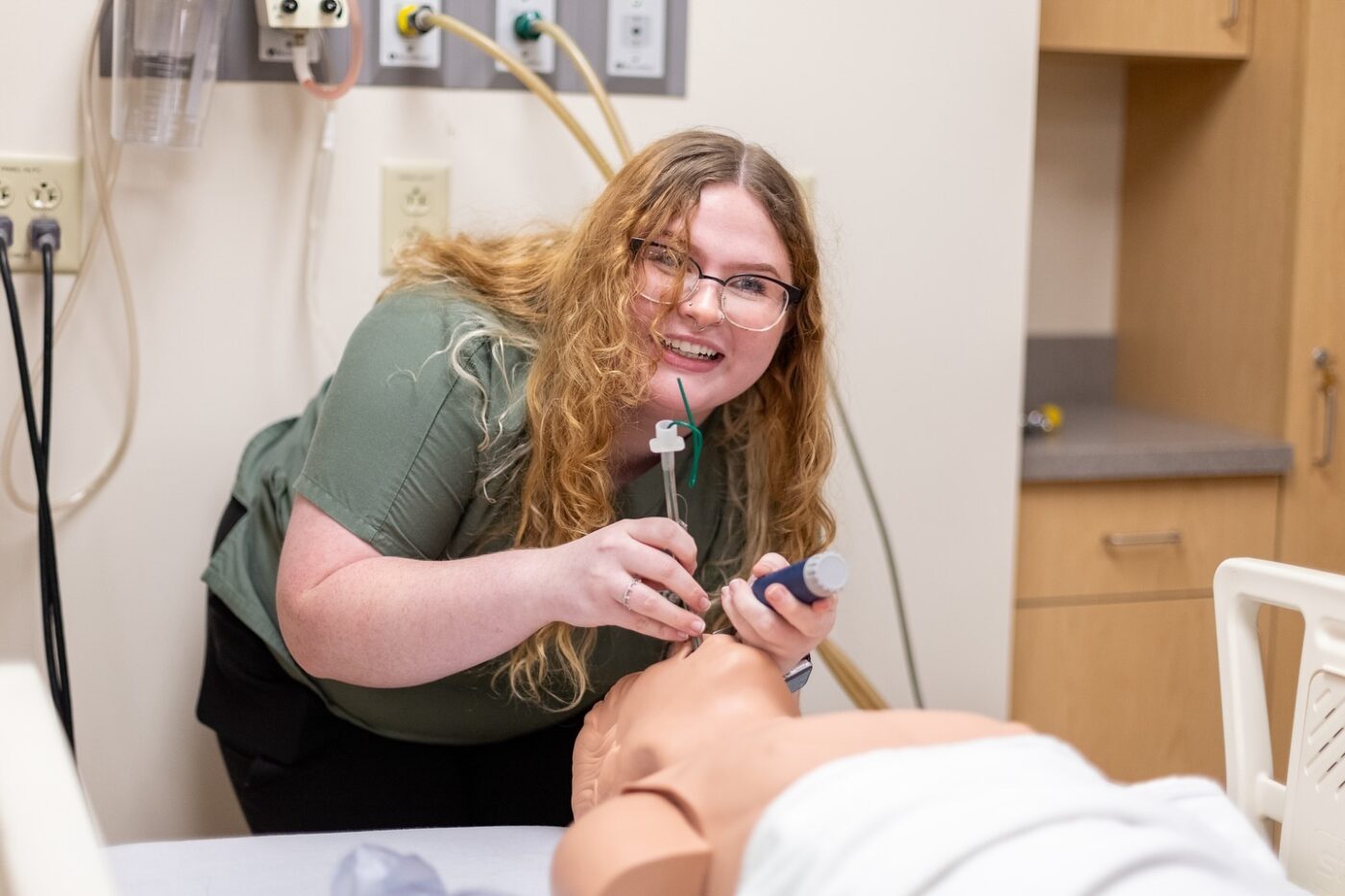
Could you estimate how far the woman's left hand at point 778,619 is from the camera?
894 millimetres

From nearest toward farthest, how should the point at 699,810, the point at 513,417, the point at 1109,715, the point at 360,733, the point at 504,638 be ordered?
the point at 699,810, the point at 504,638, the point at 513,417, the point at 360,733, the point at 1109,715

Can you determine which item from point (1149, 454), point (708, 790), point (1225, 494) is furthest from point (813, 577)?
point (1225, 494)

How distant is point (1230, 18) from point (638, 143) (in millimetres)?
990

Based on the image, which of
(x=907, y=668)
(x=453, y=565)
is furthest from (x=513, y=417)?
(x=907, y=668)

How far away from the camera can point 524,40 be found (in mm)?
1606

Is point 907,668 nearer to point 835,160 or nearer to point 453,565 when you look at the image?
point 835,160

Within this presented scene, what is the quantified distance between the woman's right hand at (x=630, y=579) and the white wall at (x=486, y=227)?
76cm

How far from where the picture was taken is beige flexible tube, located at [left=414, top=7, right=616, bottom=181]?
1.52 meters

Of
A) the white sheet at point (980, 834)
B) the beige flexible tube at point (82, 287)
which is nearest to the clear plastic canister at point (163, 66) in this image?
the beige flexible tube at point (82, 287)

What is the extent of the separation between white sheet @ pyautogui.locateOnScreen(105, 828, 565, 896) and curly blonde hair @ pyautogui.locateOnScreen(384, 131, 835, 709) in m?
0.15

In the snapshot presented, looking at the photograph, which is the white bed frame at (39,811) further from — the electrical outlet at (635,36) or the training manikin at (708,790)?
the electrical outlet at (635,36)

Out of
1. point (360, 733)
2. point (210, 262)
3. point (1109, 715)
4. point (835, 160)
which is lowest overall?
point (1109, 715)

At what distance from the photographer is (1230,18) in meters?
2.02

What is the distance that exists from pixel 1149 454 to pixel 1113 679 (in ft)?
1.11
